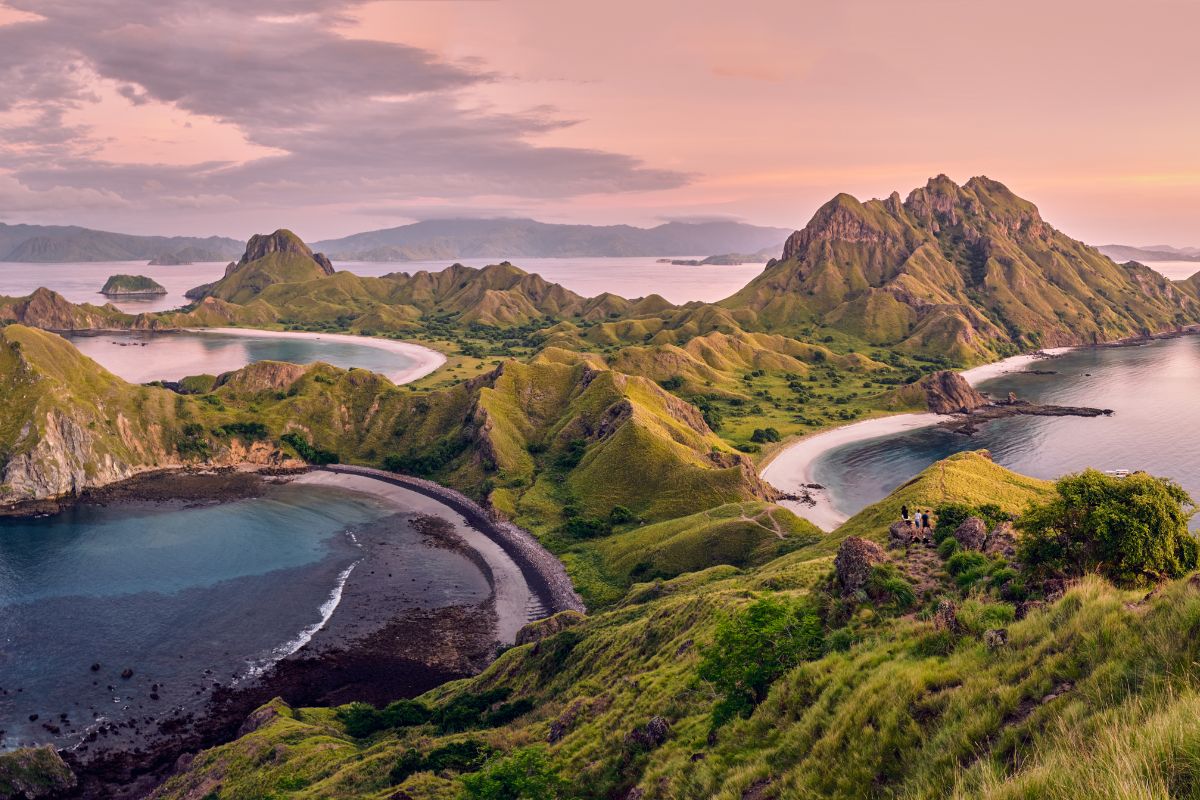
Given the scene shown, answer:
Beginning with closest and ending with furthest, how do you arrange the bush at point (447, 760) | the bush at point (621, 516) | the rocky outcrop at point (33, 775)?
the bush at point (447, 760) < the rocky outcrop at point (33, 775) < the bush at point (621, 516)

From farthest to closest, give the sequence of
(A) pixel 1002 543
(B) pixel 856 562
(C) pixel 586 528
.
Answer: (C) pixel 586 528
(A) pixel 1002 543
(B) pixel 856 562

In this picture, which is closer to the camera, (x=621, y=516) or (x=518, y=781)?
(x=518, y=781)

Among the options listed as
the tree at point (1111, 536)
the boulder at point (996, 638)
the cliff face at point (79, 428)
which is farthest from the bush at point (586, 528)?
the boulder at point (996, 638)

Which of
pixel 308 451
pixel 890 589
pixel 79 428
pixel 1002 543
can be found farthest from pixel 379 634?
pixel 79 428

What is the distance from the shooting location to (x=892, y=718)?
18766 mm

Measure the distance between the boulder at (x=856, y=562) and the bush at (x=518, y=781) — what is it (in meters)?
21.2

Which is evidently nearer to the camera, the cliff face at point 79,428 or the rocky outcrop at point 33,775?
the rocky outcrop at point 33,775

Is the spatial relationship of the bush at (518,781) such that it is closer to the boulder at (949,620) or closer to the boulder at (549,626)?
the boulder at (949,620)

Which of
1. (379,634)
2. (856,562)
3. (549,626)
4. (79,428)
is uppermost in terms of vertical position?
(856,562)

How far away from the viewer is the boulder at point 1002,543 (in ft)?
126

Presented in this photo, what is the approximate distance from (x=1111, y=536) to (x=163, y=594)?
449 ft

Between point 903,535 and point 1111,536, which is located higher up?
point 1111,536

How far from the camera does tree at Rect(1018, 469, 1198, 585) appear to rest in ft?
107

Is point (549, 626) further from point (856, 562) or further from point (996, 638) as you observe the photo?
point (996, 638)
